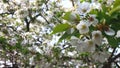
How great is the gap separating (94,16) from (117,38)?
17cm

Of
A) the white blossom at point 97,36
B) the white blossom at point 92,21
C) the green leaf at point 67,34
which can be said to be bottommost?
the white blossom at point 97,36

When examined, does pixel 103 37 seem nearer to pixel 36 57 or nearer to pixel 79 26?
pixel 79 26

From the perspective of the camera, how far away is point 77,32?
171 cm

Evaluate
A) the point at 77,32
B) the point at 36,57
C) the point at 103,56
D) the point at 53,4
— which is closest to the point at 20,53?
the point at 36,57

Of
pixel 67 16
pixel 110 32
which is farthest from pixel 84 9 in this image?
pixel 110 32

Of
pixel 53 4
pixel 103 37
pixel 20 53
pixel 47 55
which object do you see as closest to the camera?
pixel 103 37

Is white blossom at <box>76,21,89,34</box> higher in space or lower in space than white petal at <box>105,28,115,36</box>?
higher

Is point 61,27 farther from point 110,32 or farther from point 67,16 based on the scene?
point 110,32

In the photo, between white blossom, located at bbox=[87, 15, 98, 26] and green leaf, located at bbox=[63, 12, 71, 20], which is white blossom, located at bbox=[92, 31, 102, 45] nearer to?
white blossom, located at bbox=[87, 15, 98, 26]

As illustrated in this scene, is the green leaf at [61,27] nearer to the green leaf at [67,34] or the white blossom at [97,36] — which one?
the green leaf at [67,34]

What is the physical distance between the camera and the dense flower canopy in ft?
5.31

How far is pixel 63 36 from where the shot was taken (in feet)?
5.42

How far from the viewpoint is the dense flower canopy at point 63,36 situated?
1.62m

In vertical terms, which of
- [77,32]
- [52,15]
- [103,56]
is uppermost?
[52,15]
